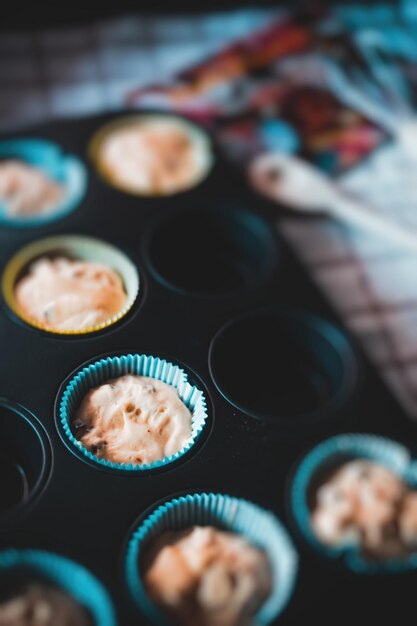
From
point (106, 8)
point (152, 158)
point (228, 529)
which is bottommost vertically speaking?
point (228, 529)

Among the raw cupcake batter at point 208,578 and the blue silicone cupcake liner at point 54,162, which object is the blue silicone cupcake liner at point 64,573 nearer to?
the raw cupcake batter at point 208,578

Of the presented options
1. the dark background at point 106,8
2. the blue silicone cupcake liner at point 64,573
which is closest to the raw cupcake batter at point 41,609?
the blue silicone cupcake liner at point 64,573

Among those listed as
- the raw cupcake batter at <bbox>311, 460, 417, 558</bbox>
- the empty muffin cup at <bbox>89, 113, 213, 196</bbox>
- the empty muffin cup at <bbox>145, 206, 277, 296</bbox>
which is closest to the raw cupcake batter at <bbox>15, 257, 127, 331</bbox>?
the empty muffin cup at <bbox>145, 206, 277, 296</bbox>

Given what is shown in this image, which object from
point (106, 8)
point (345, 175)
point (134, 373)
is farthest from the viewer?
point (106, 8)

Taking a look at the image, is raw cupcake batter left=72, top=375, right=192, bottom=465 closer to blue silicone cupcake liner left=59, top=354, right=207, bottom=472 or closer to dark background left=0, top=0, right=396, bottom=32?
blue silicone cupcake liner left=59, top=354, right=207, bottom=472

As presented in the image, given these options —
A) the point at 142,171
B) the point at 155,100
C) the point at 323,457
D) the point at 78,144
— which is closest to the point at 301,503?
the point at 323,457

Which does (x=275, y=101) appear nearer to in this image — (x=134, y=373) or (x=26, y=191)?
(x=26, y=191)

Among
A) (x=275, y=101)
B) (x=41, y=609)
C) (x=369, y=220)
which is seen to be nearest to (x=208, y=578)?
(x=41, y=609)
